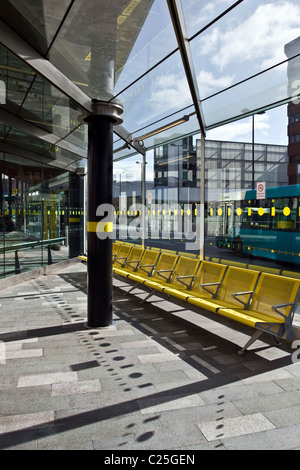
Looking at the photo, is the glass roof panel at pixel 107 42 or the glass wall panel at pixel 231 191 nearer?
the glass roof panel at pixel 107 42

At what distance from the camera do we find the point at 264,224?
12.3 meters

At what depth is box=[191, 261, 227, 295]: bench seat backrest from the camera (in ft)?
19.2

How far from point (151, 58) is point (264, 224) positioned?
26.8 ft

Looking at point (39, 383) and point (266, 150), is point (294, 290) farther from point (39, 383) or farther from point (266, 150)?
point (266, 150)

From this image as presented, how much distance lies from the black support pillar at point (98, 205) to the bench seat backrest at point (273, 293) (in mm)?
2300

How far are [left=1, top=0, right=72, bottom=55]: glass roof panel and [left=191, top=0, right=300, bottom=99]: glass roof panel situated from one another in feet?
7.72

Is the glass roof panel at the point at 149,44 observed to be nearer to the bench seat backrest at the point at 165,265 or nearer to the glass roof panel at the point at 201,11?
the glass roof panel at the point at 201,11

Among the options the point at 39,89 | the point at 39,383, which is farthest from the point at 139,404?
the point at 39,89

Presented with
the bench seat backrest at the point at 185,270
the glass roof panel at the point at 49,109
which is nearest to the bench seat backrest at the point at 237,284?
the bench seat backrest at the point at 185,270

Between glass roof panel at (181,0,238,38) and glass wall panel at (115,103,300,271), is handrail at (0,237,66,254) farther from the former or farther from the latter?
glass roof panel at (181,0,238,38)

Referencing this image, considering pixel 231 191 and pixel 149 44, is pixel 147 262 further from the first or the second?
pixel 149 44

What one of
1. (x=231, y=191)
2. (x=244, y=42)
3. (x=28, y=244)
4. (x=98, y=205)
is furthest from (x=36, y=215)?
(x=244, y=42)

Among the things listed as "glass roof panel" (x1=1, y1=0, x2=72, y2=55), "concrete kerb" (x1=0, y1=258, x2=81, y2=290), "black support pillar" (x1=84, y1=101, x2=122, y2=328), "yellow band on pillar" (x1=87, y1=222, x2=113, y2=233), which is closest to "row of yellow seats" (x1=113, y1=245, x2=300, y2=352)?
"black support pillar" (x1=84, y1=101, x2=122, y2=328)

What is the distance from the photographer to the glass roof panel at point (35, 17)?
372 centimetres
